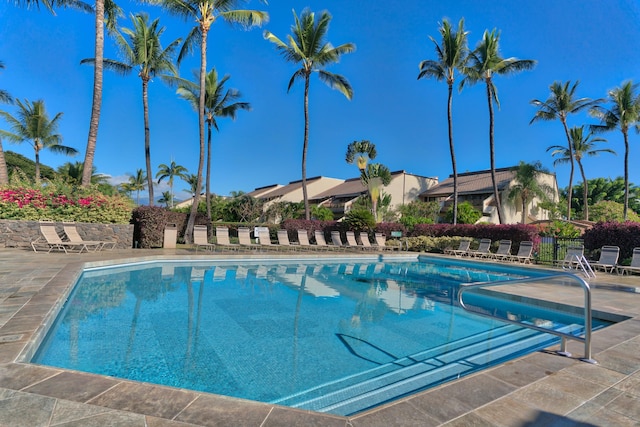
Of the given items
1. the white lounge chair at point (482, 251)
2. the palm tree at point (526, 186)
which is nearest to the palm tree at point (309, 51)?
the white lounge chair at point (482, 251)

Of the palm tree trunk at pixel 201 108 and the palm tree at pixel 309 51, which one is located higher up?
the palm tree at pixel 309 51

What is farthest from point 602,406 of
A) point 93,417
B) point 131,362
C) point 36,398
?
point 131,362

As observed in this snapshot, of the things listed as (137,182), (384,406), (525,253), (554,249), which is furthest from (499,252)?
(137,182)

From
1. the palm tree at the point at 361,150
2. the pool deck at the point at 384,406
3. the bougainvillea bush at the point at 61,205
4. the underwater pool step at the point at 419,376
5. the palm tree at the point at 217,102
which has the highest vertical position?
the palm tree at the point at 361,150

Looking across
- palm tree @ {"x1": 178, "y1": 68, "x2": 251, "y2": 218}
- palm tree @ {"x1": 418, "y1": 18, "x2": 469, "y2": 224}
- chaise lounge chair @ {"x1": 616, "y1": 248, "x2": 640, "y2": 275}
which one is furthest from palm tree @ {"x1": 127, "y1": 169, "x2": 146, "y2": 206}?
chaise lounge chair @ {"x1": 616, "y1": 248, "x2": 640, "y2": 275}

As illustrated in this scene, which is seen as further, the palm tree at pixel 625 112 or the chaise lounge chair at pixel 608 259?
the palm tree at pixel 625 112

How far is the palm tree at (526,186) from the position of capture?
96.5ft

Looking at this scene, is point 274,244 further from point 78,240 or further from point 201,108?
point 78,240

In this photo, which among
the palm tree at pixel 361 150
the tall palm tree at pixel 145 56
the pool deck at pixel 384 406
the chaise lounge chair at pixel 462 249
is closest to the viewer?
the pool deck at pixel 384 406

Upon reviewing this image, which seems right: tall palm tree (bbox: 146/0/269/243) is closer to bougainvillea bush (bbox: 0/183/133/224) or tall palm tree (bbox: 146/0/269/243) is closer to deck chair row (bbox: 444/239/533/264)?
bougainvillea bush (bbox: 0/183/133/224)

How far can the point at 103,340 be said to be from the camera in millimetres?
4316

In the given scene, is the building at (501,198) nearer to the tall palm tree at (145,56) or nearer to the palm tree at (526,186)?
the palm tree at (526,186)

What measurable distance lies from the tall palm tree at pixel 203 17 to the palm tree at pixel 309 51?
3.39 m

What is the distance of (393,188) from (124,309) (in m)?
31.7
